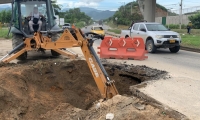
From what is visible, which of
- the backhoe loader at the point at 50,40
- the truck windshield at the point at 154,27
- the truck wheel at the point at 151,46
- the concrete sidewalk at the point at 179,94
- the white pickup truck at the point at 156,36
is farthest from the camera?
the truck windshield at the point at 154,27

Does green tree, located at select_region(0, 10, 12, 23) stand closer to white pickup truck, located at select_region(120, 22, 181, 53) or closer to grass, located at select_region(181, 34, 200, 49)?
grass, located at select_region(181, 34, 200, 49)

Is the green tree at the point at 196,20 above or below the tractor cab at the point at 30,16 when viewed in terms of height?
above

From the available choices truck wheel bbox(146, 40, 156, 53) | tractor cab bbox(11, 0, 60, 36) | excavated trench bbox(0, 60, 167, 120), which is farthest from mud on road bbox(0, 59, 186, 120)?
truck wheel bbox(146, 40, 156, 53)

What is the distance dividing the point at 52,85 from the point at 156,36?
31.1ft

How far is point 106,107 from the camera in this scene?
5.30m

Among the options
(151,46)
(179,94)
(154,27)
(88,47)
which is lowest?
(179,94)

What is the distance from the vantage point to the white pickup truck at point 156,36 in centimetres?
1629

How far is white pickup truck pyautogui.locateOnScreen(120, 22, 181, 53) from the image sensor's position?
1629 cm

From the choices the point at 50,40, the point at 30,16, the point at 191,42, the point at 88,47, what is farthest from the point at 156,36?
the point at 88,47

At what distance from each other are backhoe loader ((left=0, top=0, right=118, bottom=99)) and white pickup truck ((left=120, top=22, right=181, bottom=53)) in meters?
6.38

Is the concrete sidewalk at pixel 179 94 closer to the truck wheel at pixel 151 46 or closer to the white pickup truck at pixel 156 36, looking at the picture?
the white pickup truck at pixel 156 36

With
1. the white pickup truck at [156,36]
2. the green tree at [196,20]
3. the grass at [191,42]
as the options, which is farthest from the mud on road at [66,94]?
the green tree at [196,20]

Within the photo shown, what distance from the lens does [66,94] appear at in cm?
798

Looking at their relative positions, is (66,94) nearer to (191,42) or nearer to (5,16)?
(191,42)
